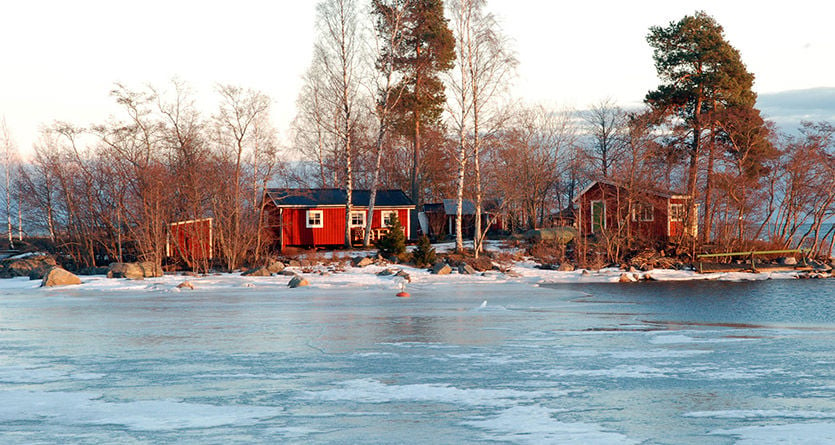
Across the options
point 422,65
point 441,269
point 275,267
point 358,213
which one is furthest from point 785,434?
point 422,65

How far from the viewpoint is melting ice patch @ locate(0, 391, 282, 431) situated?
839 centimetres

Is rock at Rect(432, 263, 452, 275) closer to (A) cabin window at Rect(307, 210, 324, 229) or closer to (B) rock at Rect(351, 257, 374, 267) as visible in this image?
(B) rock at Rect(351, 257, 374, 267)

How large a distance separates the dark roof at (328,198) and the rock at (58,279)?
14.6 metres

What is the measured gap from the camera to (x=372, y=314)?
19000 mm

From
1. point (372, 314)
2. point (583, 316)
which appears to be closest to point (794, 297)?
point (583, 316)

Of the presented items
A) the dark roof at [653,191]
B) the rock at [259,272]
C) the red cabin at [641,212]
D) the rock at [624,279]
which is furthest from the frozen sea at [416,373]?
the dark roof at [653,191]

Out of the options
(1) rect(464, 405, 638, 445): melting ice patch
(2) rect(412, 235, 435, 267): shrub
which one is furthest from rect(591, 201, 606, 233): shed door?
(1) rect(464, 405, 638, 445): melting ice patch

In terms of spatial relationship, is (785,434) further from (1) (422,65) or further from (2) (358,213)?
(1) (422,65)

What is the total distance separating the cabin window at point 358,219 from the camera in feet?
146

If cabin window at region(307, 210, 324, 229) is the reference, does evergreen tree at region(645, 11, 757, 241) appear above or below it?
above

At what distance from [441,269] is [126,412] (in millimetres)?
24192

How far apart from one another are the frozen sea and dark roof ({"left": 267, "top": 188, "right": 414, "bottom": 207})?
22.1 m

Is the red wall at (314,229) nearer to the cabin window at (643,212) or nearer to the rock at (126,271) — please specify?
the rock at (126,271)

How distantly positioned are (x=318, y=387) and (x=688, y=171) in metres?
33.6
